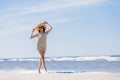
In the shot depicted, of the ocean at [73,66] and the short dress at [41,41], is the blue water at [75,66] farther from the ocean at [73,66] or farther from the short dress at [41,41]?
the short dress at [41,41]

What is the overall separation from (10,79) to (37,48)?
9.51 feet

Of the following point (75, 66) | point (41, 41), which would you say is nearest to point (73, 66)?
point (75, 66)

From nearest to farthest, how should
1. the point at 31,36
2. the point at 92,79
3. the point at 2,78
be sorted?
1. the point at 92,79
2. the point at 2,78
3. the point at 31,36

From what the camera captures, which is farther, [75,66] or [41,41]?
[75,66]

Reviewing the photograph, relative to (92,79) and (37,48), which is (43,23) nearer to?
(37,48)

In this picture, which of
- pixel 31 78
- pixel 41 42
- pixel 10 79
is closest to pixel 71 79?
pixel 31 78

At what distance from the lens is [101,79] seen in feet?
22.5

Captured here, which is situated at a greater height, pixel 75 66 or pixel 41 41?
pixel 41 41

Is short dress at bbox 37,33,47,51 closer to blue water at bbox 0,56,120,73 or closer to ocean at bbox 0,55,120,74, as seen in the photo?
ocean at bbox 0,55,120,74

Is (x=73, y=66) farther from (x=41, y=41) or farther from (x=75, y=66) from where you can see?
(x=41, y=41)

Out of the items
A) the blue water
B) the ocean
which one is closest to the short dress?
Answer: the ocean

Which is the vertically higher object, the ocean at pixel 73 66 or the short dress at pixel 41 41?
the short dress at pixel 41 41

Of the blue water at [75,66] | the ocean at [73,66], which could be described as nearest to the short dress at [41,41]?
the ocean at [73,66]

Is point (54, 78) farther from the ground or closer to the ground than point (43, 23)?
closer to the ground
